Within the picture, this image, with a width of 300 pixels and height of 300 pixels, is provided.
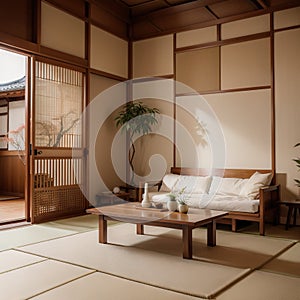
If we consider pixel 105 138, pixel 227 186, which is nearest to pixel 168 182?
pixel 227 186

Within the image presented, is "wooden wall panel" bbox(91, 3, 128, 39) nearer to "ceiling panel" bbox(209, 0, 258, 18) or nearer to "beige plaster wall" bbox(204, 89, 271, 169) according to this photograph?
"ceiling panel" bbox(209, 0, 258, 18)

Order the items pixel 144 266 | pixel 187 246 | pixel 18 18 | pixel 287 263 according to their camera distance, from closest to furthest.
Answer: pixel 144 266, pixel 287 263, pixel 187 246, pixel 18 18

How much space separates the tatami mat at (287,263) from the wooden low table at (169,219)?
28.3 inches

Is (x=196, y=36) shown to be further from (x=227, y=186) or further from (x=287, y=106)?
(x=227, y=186)

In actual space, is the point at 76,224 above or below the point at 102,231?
below

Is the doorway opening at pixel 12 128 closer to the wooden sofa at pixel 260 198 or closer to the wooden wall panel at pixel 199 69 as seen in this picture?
the wooden wall panel at pixel 199 69

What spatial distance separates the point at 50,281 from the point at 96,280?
35cm

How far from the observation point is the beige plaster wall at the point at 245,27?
5750 mm

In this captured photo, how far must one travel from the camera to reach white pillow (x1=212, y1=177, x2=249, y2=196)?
557 cm

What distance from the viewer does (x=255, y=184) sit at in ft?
17.4

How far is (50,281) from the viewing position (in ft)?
9.50

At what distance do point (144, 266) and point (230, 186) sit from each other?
271cm

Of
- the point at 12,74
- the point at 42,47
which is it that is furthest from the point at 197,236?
the point at 12,74

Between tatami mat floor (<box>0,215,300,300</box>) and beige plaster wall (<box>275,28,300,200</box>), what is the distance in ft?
3.08
